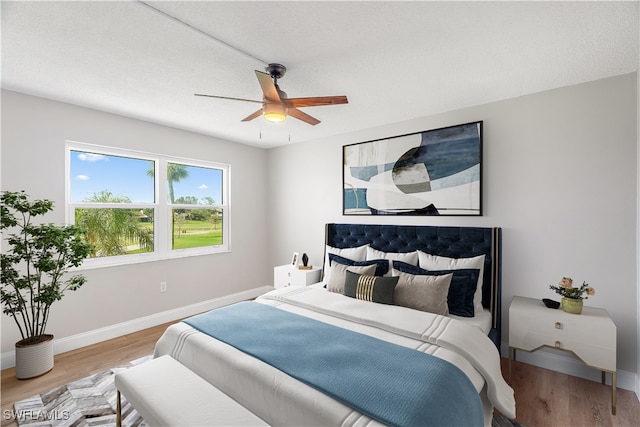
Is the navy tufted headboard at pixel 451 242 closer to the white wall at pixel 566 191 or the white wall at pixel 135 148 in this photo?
the white wall at pixel 566 191

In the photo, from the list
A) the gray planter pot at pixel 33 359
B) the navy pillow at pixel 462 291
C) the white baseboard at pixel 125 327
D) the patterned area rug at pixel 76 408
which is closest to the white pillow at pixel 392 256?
the navy pillow at pixel 462 291

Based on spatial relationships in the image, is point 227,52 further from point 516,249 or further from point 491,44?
point 516,249

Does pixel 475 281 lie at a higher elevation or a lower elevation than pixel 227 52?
lower

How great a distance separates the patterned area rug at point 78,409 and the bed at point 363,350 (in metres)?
0.43

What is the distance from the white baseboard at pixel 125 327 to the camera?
293 centimetres

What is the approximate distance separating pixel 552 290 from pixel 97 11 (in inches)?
155

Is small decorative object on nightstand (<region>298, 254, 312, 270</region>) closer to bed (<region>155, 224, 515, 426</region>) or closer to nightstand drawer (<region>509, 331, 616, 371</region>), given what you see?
bed (<region>155, 224, 515, 426</region>)

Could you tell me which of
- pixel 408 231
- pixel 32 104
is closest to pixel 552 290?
pixel 408 231

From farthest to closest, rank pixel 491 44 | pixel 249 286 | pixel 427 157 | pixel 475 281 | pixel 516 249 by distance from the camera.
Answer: pixel 249 286
pixel 427 157
pixel 516 249
pixel 475 281
pixel 491 44

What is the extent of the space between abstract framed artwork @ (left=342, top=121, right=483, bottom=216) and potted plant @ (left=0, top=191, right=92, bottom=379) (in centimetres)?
299

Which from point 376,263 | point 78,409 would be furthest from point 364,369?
point 78,409

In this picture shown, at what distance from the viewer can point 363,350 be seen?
1.80 metres

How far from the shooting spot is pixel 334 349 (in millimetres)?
1818

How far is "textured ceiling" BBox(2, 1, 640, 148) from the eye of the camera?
1.64m
